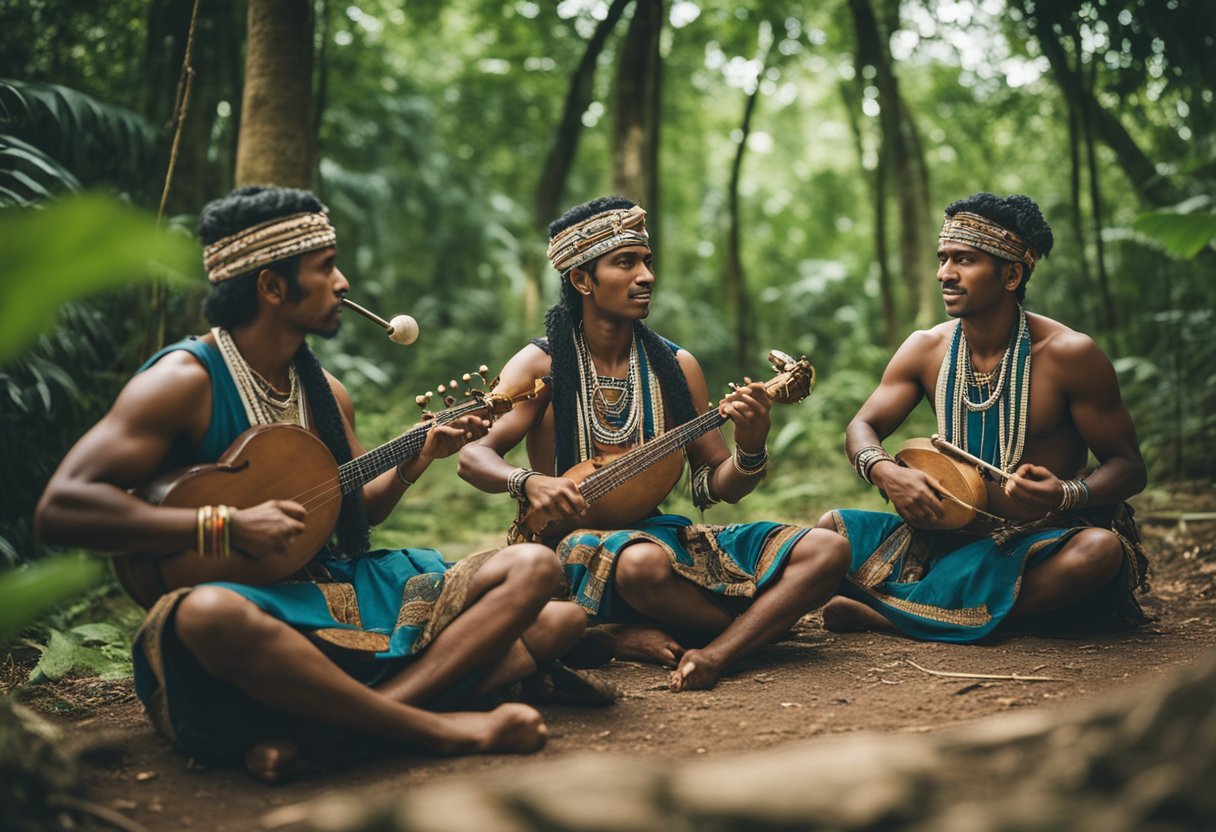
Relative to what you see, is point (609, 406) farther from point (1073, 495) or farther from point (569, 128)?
point (569, 128)

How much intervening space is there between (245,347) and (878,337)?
1169 cm

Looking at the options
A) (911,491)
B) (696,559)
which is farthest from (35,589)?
(911,491)

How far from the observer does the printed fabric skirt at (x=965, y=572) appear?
4.11 m

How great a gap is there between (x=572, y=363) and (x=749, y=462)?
0.87 m

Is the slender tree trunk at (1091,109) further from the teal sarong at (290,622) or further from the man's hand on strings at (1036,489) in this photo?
the teal sarong at (290,622)

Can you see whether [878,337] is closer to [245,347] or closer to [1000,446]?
[1000,446]

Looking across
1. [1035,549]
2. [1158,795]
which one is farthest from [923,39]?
[1158,795]

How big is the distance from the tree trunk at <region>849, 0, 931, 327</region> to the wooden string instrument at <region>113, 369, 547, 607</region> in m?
7.39

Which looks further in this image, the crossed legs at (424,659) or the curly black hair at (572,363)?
the curly black hair at (572,363)

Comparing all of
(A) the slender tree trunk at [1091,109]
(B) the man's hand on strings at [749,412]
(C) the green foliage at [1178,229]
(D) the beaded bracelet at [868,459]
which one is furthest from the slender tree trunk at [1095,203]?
(B) the man's hand on strings at [749,412]

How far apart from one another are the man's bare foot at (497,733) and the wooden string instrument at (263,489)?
0.74m

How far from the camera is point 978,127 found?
40.9 feet

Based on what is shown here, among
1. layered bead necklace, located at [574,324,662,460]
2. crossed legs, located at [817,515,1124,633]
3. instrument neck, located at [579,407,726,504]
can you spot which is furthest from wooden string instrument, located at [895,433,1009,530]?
layered bead necklace, located at [574,324,662,460]

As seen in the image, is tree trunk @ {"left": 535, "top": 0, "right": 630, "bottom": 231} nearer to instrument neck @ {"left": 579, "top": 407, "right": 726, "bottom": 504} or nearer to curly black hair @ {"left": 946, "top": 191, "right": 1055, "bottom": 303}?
curly black hair @ {"left": 946, "top": 191, "right": 1055, "bottom": 303}
